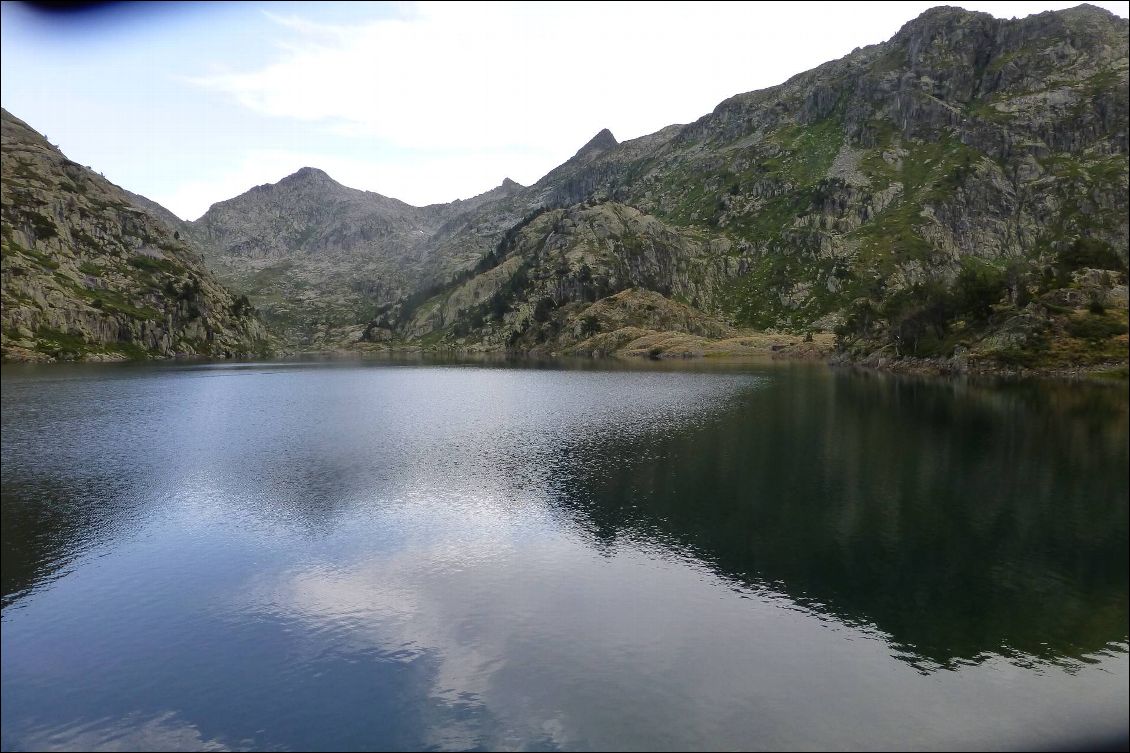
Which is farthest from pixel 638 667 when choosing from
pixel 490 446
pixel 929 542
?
pixel 490 446

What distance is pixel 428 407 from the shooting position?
129 metres

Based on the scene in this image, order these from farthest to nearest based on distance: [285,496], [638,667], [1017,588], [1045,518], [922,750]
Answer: [285,496], [1045,518], [1017,588], [638,667], [922,750]

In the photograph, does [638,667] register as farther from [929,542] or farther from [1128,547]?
[1128,547]

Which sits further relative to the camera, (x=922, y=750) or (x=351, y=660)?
(x=351, y=660)

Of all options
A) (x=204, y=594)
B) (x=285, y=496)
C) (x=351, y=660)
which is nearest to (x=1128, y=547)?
(x=351, y=660)

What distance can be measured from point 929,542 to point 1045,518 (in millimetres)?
12952

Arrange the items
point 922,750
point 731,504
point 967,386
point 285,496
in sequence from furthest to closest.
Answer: point 967,386 < point 285,496 < point 731,504 < point 922,750

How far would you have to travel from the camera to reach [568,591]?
40.4m

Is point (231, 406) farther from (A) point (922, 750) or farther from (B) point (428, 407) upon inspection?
(A) point (922, 750)

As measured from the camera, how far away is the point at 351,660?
104 feet

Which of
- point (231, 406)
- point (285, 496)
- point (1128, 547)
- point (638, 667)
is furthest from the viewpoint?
point (231, 406)

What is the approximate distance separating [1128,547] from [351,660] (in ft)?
170

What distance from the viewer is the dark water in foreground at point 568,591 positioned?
88.6ft

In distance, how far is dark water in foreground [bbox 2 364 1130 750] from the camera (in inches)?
1063
